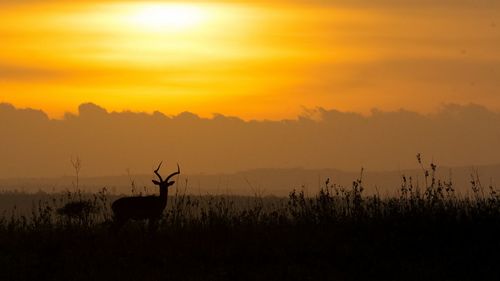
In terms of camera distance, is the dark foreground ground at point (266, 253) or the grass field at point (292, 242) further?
the grass field at point (292, 242)

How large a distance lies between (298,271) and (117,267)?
112 inches

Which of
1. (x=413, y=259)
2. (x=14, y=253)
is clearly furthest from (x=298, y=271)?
(x=14, y=253)

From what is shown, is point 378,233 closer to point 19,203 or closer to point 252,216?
point 252,216

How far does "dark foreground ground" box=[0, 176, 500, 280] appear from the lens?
47.8 ft

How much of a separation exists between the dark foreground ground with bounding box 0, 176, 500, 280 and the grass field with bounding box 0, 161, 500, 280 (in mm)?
18

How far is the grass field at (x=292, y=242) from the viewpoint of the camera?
14.6 meters

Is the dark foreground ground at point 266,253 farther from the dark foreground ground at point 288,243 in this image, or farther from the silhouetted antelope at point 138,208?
the silhouetted antelope at point 138,208

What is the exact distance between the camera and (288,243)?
16.1m

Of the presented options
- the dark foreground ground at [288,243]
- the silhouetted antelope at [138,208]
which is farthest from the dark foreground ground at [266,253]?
the silhouetted antelope at [138,208]

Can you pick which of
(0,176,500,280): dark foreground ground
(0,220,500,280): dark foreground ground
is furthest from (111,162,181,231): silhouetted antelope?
(0,220,500,280): dark foreground ground

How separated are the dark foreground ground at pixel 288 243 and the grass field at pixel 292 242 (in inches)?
0.7

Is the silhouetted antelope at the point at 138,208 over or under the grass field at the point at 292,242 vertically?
over

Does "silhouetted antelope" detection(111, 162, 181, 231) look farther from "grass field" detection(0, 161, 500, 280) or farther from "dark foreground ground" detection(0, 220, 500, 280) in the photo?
"dark foreground ground" detection(0, 220, 500, 280)

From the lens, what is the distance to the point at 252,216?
701 inches
